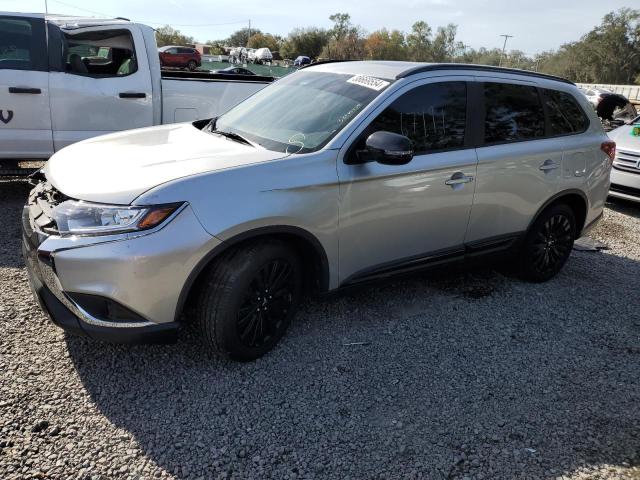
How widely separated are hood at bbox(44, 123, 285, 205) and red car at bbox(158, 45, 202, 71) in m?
35.2

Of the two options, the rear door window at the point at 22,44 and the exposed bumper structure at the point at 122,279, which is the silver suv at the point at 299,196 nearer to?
the exposed bumper structure at the point at 122,279

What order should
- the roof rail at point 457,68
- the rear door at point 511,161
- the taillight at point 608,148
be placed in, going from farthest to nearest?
the taillight at point 608,148
the rear door at point 511,161
the roof rail at point 457,68

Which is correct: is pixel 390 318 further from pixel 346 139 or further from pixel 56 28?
pixel 56 28

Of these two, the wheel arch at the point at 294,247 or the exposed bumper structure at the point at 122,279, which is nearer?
the exposed bumper structure at the point at 122,279

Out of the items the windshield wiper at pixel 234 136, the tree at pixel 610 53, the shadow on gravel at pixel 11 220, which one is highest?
the tree at pixel 610 53

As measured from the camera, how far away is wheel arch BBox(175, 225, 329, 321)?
8.77ft

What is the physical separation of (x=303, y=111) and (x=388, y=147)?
0.81 metres

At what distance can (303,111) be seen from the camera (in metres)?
3.52

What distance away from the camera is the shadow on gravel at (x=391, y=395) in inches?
97.7

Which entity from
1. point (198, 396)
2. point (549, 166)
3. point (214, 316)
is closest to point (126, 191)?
point (214, 316)

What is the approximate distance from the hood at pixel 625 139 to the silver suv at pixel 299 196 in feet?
12.8

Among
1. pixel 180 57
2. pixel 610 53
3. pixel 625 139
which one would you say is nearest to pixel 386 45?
pixel 610 53

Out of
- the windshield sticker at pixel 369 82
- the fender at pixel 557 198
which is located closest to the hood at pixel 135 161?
the windshield sticker at pixel 369 82

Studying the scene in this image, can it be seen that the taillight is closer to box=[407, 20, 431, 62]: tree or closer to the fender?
the fender
